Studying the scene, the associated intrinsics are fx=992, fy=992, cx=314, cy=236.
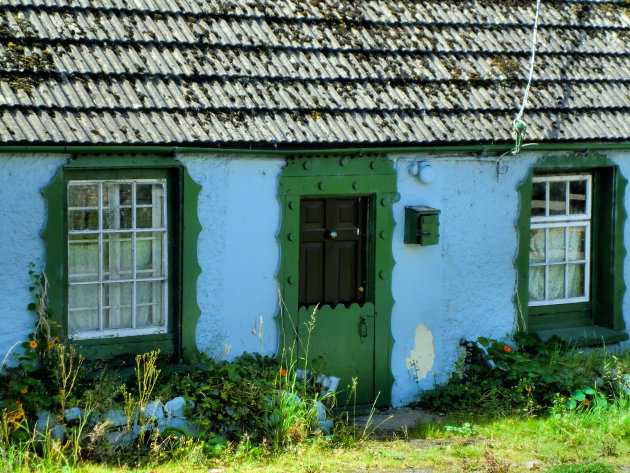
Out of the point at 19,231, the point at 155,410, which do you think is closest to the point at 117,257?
the point at 19,231

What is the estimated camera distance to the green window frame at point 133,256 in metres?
8.10

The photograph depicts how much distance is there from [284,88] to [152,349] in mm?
2635

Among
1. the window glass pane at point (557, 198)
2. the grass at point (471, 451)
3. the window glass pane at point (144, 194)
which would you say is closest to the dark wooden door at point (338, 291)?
the grass at point (471, 451)

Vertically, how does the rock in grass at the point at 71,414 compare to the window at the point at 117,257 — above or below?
below

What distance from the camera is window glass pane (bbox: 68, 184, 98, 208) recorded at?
327 inches

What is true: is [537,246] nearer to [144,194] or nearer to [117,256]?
[144,194]

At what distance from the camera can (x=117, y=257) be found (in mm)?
8562

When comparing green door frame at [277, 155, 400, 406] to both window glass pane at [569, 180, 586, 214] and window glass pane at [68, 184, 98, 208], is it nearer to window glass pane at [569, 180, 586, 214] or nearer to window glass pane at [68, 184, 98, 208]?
window glass pane at [68, 184, 98, 208]

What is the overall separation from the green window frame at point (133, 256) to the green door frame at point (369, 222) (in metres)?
0.87

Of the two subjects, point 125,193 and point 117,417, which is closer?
point 117,417

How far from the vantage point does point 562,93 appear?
34.0ft

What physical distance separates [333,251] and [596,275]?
126 inches

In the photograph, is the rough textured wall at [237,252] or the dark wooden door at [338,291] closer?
the rough textured wall at [237,252]

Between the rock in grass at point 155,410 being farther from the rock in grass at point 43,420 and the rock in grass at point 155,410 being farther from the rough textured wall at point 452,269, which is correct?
the rough textured wall at point 452,269
